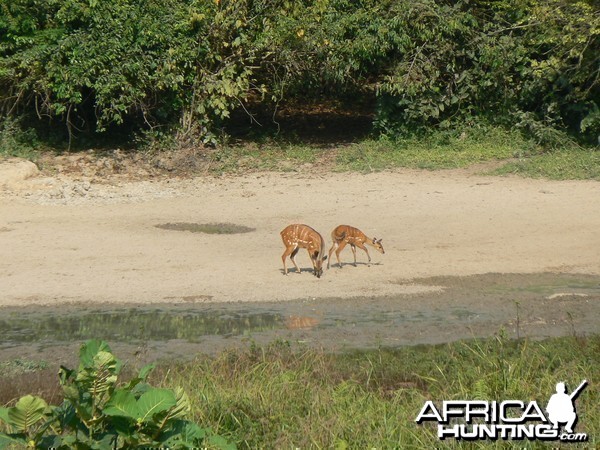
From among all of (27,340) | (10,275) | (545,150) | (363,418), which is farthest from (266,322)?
(545,150)

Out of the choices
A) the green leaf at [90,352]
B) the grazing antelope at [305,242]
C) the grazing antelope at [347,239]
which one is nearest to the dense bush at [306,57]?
the grazing antelope at [347,239]

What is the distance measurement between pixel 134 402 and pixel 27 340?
580cm

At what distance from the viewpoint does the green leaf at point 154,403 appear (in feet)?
15.1

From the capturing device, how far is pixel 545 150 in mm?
18016

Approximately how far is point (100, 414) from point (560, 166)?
13.1 metres

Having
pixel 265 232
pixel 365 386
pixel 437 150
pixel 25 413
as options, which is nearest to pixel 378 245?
pixel 265 232

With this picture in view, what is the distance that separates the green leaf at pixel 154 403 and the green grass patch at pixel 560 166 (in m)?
12.6

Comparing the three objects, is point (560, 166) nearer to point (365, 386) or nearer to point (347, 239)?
point (347, 239)

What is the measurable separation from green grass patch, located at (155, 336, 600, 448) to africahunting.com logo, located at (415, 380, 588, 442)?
0.07 metres

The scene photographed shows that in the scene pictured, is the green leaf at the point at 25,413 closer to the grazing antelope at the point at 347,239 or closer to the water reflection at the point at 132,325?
the water reflection at the point at 132,325

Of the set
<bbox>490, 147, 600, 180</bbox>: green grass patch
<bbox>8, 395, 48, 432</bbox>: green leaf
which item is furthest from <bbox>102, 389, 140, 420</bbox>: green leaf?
<bbox>490, 147, 600, 180</bbox>: green grass patch

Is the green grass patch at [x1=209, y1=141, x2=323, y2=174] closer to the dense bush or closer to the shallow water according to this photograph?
the dense bush

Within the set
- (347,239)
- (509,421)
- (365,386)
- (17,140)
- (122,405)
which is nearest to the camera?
(122,405)

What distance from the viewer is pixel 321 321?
10703mm
